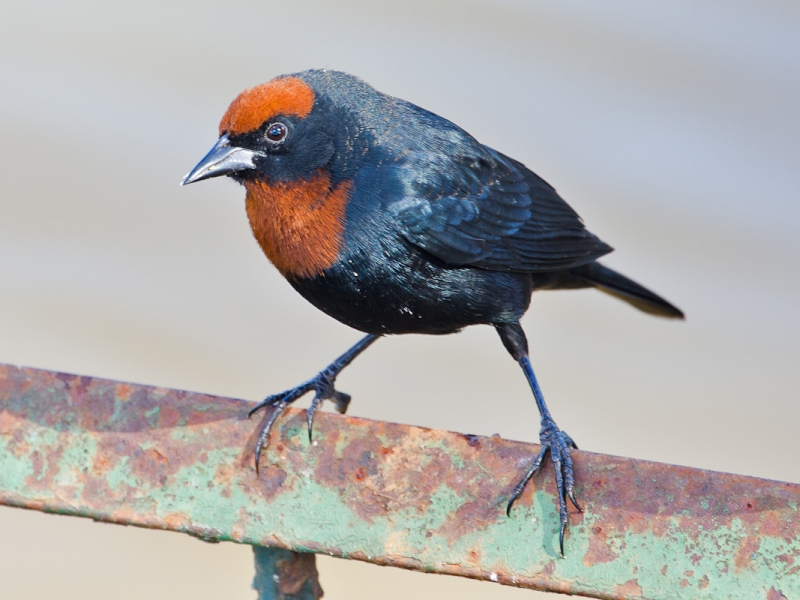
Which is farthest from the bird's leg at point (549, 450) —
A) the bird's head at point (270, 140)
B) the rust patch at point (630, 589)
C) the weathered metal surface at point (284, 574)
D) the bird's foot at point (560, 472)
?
the bird's head at point (270, 140)

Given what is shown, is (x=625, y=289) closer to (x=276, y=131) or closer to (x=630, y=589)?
(x=276, y=131)

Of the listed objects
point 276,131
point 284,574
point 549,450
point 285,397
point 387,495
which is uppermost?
point 276,131

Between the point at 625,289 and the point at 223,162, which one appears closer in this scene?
the point at 223,162

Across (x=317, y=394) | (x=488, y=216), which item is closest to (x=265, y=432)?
(x=317, y=394)

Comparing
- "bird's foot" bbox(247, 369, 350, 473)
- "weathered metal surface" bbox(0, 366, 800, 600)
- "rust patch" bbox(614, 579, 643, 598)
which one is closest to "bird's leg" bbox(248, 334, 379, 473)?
"bird's foot" bbox(247, 369, 350, 473)

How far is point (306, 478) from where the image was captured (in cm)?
218

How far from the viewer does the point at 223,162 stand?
277cm

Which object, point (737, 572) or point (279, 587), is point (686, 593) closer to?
point (737, 572)

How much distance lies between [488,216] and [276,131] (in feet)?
2.38

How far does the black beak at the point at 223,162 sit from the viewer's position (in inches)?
108

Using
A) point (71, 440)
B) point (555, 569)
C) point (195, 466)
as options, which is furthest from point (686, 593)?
point (71, 440)

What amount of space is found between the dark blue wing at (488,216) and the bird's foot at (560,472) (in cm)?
60

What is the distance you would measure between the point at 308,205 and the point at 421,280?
392 mm

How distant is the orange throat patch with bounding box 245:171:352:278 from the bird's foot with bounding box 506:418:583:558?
2.60ft
